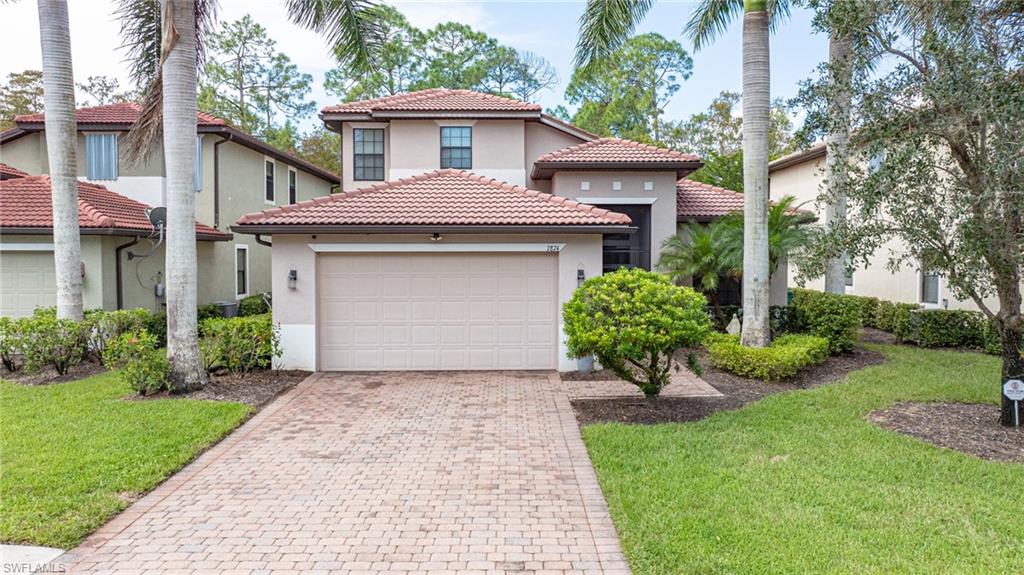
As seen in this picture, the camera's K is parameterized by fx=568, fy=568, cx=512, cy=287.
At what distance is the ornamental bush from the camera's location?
7707mm

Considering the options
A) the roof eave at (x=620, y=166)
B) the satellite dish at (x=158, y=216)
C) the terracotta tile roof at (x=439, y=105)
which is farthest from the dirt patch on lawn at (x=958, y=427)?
the satellite dish at (x=158, y=216)

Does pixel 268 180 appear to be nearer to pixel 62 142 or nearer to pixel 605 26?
pixel 62 142

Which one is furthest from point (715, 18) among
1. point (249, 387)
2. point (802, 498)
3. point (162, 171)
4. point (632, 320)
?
point (162, 171)

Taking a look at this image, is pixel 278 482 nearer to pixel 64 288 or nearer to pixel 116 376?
pixel 116 376

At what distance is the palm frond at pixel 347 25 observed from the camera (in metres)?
10.8

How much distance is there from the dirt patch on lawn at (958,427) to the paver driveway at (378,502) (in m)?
4.32

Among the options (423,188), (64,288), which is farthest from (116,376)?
(423,188)

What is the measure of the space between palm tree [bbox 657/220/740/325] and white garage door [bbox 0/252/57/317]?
14.8 m

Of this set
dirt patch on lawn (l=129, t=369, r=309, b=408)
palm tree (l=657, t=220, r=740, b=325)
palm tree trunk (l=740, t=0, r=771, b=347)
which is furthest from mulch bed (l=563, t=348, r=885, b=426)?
dirt patch on lawn (l=129, t=369, r=309, b=408)

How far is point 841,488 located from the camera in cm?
550

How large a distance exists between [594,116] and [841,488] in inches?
1330

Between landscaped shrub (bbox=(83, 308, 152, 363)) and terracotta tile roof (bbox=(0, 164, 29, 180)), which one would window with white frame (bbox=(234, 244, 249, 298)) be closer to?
terracotta tile roof (bbox=(0, 164, 29, 180))

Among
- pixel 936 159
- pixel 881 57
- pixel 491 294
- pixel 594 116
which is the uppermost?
pixel 594 116

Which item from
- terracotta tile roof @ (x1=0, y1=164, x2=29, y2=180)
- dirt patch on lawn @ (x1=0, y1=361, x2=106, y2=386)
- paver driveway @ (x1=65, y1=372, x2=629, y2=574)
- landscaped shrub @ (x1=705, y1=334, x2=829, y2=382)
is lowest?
paver driveway @ (x1=65, y1=372, x2=629, y2=574)
